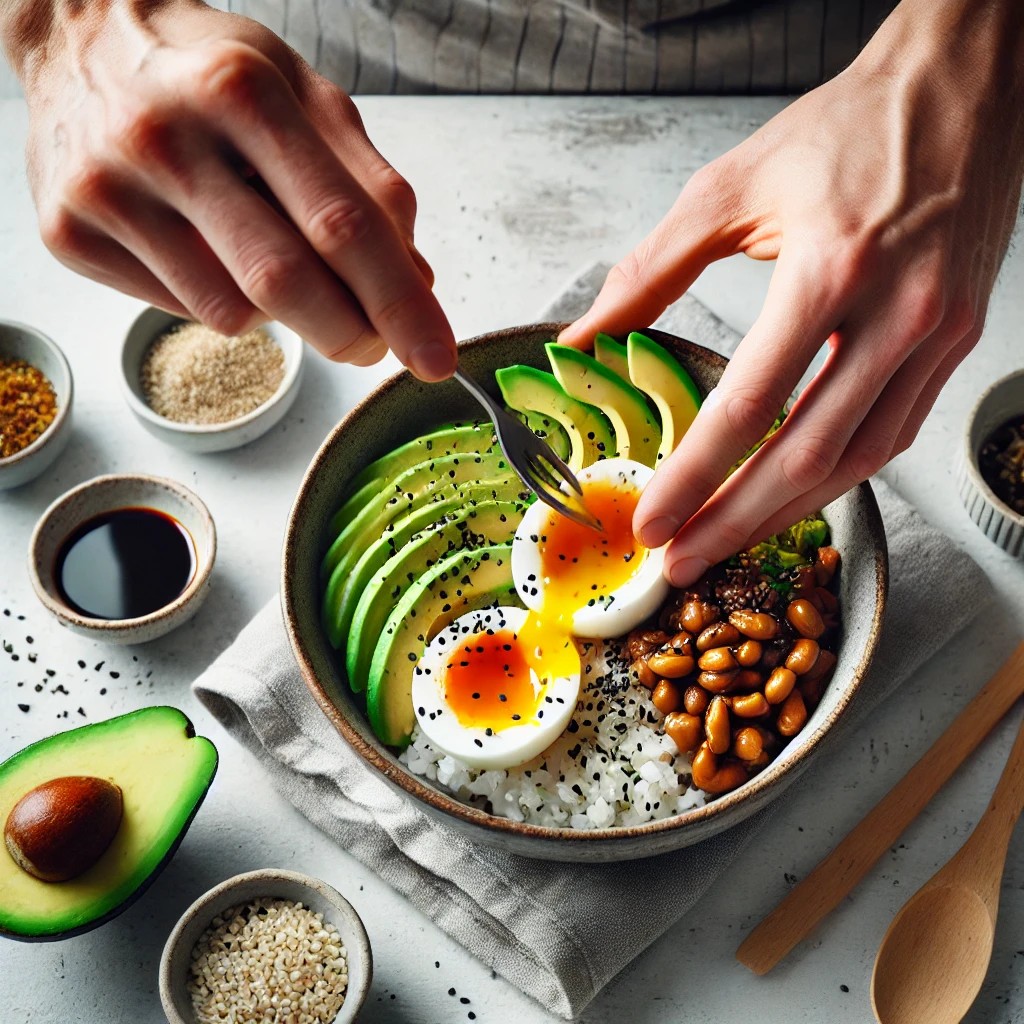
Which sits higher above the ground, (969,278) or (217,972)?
(969,278)

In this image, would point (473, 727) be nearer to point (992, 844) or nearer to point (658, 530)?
point (658, 530)

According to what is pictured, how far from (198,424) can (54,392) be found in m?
0.37

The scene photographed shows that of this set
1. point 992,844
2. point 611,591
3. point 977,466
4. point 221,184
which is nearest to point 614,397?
point 611,591

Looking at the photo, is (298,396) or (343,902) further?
(298,396)

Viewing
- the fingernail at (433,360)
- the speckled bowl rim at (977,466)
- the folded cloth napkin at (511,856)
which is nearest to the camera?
Result: the fingernail at (433,360)

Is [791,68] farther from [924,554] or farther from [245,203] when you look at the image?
[245,203]

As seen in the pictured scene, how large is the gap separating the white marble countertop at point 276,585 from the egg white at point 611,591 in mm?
529

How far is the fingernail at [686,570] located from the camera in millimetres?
1963

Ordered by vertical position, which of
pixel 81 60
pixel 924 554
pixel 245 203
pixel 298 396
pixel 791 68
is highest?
pixel 81 60

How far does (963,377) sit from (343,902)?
6.24 ft

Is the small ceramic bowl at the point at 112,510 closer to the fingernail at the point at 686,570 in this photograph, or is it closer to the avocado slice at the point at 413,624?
the avocado slice at the point at 413,624

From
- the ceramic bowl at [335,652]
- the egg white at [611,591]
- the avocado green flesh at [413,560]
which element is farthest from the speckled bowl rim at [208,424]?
the egg white at [611,591]

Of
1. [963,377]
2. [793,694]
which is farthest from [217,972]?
[963,377]

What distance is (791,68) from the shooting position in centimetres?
303
